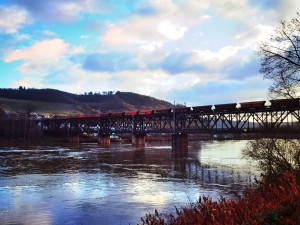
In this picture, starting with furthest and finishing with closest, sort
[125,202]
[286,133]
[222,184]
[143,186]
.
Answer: [286,133] → [222,184] → [143,186] → [125,202]

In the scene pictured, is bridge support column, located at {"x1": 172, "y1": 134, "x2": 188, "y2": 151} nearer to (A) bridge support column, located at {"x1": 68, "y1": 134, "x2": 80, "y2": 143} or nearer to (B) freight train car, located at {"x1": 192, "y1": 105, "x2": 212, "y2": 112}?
(B) freight train car, located at {"x1": 192, "y1": 105, "x2": 212, "y2": 112}

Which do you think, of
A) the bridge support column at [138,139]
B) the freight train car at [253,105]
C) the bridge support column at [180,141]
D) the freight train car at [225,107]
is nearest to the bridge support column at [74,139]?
the bridge support column at [138,139]

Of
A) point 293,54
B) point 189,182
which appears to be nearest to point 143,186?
point 189,182

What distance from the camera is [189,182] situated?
94.6 feet

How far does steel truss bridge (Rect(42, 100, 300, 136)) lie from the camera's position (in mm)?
67769

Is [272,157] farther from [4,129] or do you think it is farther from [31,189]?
[4,129]

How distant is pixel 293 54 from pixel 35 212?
16388 millimetres

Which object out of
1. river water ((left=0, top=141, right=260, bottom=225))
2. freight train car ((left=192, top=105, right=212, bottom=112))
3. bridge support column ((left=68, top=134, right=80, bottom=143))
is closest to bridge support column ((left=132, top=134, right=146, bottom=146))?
freight train car ((left=192, top=105, right=212, bottom=112))

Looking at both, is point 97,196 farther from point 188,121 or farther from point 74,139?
point 74,139

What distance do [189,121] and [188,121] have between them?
338cm

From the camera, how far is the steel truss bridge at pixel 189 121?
67769 millimetres

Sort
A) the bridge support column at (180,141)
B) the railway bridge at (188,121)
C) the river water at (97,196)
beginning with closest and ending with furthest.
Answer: the river water at (97,196)
the railway bridge at (188,121)
the bridge support column at (180,141)

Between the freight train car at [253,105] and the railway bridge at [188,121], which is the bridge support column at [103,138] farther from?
the freight train car at [253,105]

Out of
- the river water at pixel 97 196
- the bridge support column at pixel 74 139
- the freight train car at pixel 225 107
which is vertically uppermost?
the freight train car at pixel 225 107
